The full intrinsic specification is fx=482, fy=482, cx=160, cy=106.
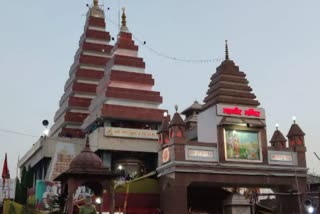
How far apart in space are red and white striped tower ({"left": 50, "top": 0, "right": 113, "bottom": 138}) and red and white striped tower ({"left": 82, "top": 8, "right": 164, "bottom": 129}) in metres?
2.92

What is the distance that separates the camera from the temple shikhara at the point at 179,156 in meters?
28.2

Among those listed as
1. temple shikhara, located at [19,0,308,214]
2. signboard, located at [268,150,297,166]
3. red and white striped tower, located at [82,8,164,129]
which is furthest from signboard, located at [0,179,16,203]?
signboard, located at [268,150,297,166]

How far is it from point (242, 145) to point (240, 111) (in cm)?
217

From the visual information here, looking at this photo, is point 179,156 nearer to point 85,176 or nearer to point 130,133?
point 85,176

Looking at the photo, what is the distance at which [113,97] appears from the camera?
1633 inches

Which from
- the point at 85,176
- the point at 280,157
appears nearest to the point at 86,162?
the point at 85,176

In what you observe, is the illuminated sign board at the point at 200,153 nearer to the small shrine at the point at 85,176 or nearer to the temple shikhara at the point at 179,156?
the temple shikhara at the point at 179,156

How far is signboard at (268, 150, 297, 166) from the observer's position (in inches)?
1227

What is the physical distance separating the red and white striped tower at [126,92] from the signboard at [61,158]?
3.27 metres

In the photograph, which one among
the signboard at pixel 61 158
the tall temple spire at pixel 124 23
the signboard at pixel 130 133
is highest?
the tall temple spire at pixel 124 23

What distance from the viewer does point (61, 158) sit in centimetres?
4097

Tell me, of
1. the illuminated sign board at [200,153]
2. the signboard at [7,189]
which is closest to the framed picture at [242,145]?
the illuminated sign board at [200,153]

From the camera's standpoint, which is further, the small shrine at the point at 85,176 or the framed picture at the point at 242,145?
the framed picture at the point at 242,145

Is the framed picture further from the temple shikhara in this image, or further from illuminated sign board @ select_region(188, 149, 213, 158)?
illuminated sign board @ select_region(188, 149, 213, 158)
